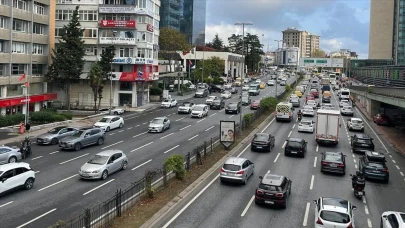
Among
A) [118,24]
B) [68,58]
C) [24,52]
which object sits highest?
[118,24]

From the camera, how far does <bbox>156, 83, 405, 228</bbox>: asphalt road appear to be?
64.5 feet

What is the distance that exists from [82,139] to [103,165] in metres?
10.8

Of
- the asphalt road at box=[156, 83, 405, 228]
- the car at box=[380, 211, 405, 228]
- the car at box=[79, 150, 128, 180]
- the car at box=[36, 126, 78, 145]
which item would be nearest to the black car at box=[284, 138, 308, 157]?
the asphalt road at box=[156, 83, 405, 228]

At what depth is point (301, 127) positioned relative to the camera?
4747 cm

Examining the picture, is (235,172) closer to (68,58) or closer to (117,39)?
(68,58)

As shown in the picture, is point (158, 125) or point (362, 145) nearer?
point (362, 145)

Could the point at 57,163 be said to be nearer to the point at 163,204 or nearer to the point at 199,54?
the point at 163,204

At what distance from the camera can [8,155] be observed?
30469 mm

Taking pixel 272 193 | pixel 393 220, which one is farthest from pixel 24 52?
pixel 393 220

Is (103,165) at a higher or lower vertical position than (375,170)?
higher

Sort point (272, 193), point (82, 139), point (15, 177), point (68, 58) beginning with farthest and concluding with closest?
point (68, 58) → point (82, 139) → point (15, 177) → point (272, 193)

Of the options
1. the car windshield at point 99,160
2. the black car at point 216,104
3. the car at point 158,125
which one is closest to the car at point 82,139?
the car at point 158,125

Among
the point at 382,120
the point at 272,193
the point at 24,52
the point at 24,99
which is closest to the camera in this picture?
the point at 272,193

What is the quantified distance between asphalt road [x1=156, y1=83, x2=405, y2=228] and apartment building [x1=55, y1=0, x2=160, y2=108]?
38372 mm
